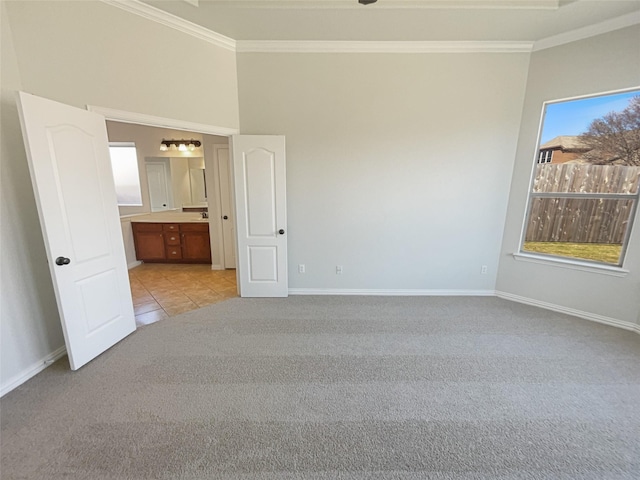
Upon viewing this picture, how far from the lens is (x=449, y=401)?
1.96m

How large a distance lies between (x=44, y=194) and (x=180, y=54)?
1.89 meters

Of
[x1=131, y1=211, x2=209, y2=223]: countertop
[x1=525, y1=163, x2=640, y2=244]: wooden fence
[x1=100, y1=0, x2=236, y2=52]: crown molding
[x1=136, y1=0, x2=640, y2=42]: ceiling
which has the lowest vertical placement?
[x1=131, y1=211, x2=209, y2=223]: countertop

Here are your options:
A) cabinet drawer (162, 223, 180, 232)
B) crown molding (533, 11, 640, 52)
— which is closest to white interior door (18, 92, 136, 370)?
cabinet drawer (162, 223, 180, 232)

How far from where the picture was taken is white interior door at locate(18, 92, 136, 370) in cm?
197

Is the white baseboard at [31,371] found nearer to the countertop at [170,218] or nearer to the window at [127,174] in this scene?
the countertop at [170,218]

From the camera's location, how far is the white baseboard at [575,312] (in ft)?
9.74

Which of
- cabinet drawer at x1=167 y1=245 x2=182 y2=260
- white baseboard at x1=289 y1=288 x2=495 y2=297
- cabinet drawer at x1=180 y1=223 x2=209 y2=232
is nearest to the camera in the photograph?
white baseboard at x1=289 y1=288 x2=495 y2=297

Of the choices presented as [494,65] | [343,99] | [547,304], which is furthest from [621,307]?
[343,99]

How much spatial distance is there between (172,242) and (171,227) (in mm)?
295

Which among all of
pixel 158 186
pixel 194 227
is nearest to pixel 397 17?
pixel 194 227

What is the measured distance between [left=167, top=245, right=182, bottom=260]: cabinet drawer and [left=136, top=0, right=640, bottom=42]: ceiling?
3660 millimetres

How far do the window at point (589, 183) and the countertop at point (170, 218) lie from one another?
17.0 feet

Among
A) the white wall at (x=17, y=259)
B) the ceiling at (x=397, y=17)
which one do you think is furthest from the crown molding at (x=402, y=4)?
the white wall at (x=17, y=259)

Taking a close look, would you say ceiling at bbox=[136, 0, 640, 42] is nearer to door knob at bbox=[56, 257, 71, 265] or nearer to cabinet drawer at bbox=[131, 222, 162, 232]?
door knob at bbox=[56, 257, 71, 265]
